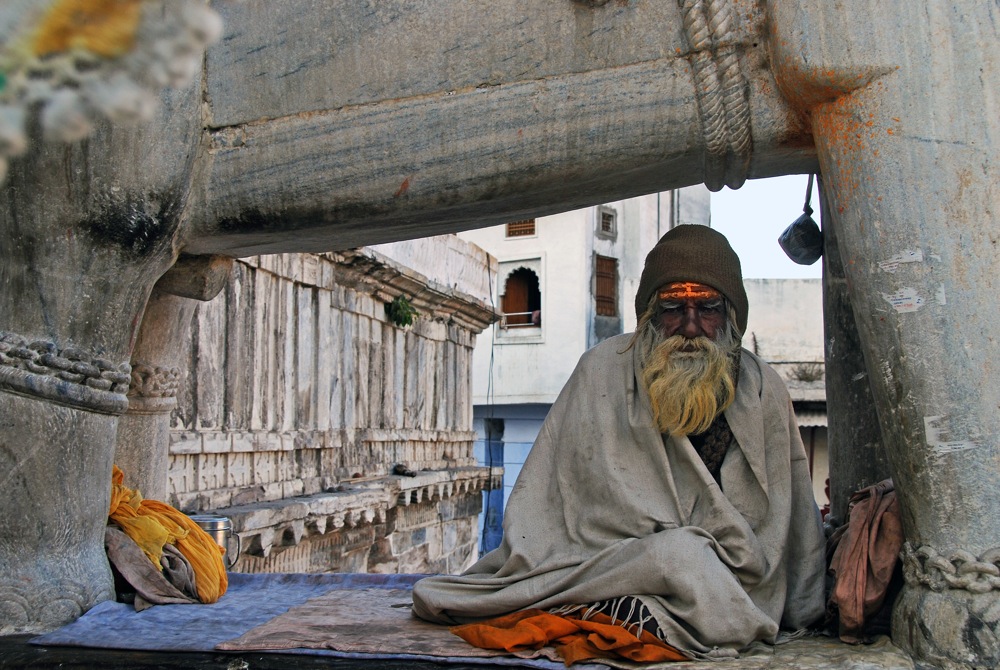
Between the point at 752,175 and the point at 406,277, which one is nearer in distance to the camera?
the point at 752,175

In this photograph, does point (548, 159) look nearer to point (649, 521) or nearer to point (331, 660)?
point (649, 521)

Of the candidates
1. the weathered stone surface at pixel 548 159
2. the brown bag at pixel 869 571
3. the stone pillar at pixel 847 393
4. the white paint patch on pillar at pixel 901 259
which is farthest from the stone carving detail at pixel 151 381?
the white paint patch on pillar at pixel 901 259

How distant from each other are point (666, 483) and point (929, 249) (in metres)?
1.13

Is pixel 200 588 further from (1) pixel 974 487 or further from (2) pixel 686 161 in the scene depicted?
(1) pixel 974 487

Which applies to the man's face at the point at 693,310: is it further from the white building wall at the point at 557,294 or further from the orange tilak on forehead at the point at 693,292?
the white building wall at the point at 557,294

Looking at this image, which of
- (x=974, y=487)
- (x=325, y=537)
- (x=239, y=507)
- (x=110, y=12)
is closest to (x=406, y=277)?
(x=325, y=537)

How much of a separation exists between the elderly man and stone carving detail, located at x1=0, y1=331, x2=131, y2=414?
1.29 metres

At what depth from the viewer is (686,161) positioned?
3100 mm

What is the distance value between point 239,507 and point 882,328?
5.91 metres

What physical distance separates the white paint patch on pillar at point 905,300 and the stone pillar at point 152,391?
271 centimetres

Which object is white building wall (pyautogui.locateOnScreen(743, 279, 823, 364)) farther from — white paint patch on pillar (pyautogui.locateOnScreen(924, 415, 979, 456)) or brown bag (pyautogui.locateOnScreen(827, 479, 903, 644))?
white paint patch on pillar (pyautogui.locateOnScreen(924, 415, 979, 456))

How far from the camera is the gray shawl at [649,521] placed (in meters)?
3.04

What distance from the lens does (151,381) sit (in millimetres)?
4328

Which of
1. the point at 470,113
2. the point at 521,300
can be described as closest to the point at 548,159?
the point at 470,113
